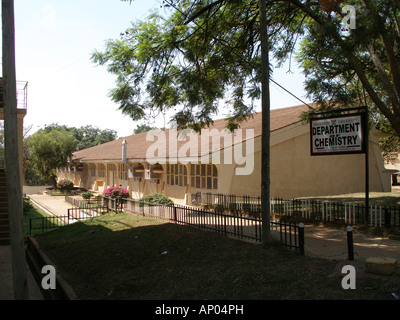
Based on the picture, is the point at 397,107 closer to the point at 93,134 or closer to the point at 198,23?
the point at 198,23

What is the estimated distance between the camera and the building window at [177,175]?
Answer: 2048cm

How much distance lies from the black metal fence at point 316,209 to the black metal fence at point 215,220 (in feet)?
2.79

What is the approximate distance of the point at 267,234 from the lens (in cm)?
816

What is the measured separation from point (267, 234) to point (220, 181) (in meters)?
9.02

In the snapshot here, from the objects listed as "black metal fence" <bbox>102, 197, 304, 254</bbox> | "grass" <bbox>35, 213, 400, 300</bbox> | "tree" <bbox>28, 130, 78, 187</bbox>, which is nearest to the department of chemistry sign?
"black metal fence" <bbox>102, 197, 304, 254</bbox>

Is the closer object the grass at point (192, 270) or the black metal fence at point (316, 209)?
the grass at point (192, 270)

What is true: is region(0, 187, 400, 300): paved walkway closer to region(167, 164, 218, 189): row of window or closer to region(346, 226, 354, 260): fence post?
region(346, 226, 354, 260): fence post

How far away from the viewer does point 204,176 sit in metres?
18.9

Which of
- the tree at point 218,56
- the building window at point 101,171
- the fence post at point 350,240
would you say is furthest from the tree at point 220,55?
the building window at point 101,171

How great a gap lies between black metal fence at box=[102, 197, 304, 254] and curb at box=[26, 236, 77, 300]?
4149 millimetres

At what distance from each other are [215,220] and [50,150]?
30.9 meters

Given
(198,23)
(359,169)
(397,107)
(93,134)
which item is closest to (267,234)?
(397,107)

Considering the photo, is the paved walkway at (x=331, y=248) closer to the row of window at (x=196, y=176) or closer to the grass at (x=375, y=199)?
the grass at (x=375, y=199)

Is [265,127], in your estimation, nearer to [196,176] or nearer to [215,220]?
[215,220]
